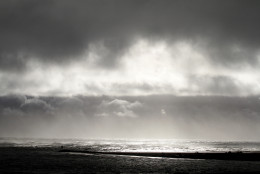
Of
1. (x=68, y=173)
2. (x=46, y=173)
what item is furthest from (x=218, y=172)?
(x=46, y=173)

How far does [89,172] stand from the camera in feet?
195

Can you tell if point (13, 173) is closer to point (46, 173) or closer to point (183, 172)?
point (46, 173)

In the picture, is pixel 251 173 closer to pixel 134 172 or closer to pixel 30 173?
pixel 134 172

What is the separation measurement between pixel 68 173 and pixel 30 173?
21.9 ft

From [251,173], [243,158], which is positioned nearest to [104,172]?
[251,173]

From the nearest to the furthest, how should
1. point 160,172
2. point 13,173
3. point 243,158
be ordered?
point 13,173, point 160,172, point 243,158

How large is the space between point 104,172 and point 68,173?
6665 millimetres

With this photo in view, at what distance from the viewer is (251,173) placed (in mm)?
56938

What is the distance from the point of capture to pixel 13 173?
56406mm

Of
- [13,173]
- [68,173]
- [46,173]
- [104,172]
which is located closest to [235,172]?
[104,172]

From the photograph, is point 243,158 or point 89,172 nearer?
point 89,172

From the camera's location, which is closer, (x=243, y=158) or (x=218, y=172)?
(x=218, y=172)

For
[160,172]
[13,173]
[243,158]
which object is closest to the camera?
[13,173]

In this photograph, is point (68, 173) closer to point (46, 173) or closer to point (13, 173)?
point (46, 173)
